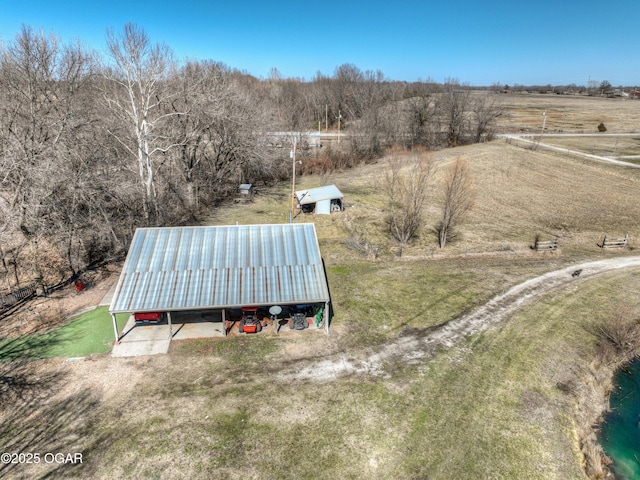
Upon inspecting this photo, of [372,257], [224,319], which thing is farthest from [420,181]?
[224,319]

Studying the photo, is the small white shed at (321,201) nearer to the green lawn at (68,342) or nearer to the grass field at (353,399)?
the grass field at (353,399)

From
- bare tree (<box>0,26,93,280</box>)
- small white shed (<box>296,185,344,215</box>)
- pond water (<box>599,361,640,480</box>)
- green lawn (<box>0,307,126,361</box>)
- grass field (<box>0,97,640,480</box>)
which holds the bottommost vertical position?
pond water (<box>599,361,640,480</box>)

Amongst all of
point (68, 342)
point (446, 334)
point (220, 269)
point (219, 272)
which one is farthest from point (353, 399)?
point (68, 342)

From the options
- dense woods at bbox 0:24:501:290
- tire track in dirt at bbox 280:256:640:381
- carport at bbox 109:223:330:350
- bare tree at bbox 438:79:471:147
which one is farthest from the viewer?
bare tree at bbox 438:79:471:147

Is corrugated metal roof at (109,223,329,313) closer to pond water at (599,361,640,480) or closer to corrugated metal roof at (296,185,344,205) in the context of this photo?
pond water at (599,361,640,480)

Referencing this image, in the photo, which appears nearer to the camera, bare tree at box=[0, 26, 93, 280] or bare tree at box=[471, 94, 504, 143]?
bare tree at box=[0, 26, 93, 280]

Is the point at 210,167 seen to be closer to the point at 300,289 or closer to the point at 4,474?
the point at 300,289

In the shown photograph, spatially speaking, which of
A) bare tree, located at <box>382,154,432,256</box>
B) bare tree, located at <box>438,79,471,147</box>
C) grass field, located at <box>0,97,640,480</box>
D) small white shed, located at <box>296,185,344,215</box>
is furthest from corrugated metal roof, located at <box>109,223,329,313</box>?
bare tree, located at <box>438,79,471,147</box>
